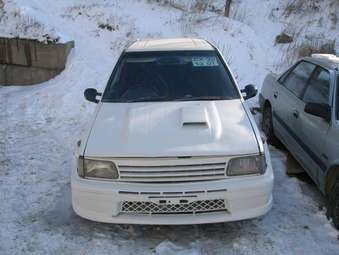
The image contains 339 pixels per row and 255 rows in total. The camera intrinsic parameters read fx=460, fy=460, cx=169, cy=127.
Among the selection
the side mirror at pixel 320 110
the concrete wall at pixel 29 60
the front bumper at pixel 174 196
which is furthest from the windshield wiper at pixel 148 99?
the concrete wall at pixel 29 60

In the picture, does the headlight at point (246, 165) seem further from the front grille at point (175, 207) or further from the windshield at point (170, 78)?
the windshield at point (170, 78)

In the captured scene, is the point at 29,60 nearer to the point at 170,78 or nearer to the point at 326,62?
the point at 170,78

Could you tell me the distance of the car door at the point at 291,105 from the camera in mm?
5344

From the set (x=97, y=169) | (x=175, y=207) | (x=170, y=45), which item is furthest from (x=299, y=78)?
(x=97, y=169)

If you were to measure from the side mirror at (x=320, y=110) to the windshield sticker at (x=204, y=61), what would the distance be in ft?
3.87

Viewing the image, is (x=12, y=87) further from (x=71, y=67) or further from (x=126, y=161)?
(x=126, y=161)

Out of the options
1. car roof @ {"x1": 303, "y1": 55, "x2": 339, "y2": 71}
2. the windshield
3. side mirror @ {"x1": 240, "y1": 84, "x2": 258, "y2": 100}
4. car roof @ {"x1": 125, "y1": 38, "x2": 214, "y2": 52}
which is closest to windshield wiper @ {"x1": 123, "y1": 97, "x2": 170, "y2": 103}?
the windshield

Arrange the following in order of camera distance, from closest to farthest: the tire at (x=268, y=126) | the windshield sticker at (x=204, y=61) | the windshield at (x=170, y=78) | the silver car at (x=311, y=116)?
the silver car at (x=311, y=116) < the windshield at (x=170, y=78) < the windshield sticker at (x=204, y=61) < the tire at (x=268, y=126)

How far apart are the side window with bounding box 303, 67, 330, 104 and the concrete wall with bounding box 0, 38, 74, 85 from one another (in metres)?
5.23

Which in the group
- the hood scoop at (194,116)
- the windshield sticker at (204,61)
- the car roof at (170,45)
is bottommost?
the hood scoop at (194,116)

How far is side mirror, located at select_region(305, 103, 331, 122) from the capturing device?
14.6ft

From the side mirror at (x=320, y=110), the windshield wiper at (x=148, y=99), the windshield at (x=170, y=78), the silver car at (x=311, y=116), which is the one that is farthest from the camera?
the windshield at (x=170, y=78)

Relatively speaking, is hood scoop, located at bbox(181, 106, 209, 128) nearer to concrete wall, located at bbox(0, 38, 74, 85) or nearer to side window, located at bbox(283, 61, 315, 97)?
side window, located at bbox(283, 61, 315, 97)

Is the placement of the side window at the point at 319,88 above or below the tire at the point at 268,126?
above
